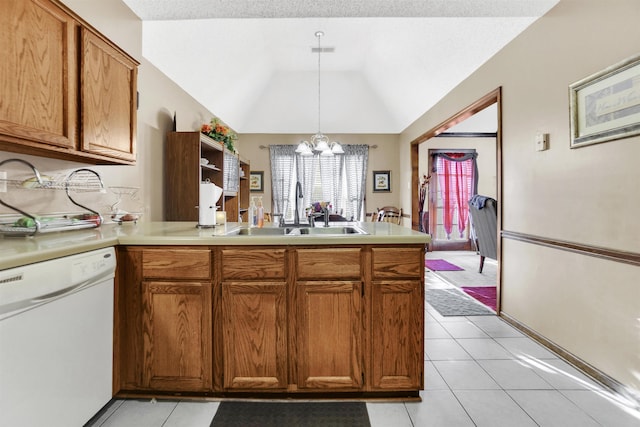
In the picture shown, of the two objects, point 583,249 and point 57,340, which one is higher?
point 583,249

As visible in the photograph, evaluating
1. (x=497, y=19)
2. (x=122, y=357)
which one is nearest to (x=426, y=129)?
(x=497, y=19)

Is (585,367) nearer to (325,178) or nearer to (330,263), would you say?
(330,263)

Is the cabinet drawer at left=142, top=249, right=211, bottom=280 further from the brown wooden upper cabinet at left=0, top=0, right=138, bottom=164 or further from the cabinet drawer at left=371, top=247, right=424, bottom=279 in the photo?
the cabinet drawer at left=371, top=247, right=424, bottom=279

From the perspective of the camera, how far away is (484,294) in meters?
3.77

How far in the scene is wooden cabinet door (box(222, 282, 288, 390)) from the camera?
A: 1.70 metres

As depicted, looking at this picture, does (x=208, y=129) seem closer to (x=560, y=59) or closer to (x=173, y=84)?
(x=173, y=84)

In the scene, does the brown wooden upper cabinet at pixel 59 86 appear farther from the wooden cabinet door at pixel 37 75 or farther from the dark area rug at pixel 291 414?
the dark area rug at pixel 291 414

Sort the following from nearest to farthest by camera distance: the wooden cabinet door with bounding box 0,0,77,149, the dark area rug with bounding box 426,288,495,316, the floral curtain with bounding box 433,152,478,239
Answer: the wooden cabinet door with bounding box 0,0,77,149 < the dark area rug with bounding box 426,288,495,316 < the floral curtain with bounding box 433,152,478,239

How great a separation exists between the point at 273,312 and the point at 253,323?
0.12m

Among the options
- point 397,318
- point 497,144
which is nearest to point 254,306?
point 397,318

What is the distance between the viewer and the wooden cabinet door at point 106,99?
1.81 meters

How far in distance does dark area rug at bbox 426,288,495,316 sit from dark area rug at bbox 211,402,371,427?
5.96 ft

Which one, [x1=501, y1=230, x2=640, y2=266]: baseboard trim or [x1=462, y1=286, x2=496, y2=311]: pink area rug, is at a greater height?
[x1=501, y1=230, x2=640, y2=266]: baseboard trim

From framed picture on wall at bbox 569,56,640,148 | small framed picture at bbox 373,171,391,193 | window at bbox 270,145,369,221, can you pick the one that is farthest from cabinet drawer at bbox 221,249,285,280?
small framed picture at bbox 373,171,391,193
